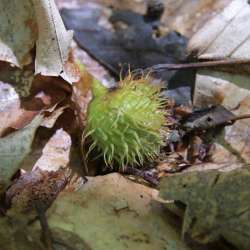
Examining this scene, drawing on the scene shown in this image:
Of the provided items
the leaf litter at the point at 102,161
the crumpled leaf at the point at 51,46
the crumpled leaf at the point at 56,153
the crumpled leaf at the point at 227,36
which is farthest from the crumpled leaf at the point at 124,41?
the crumpled leaf at the point at 56,153

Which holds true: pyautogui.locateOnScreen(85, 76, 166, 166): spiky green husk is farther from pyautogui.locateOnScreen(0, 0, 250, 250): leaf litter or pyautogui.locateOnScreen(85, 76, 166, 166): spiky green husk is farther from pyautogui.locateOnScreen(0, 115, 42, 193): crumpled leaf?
pyautogui.locateOnScreen(0, 115, 42, 193): crumpled leaf

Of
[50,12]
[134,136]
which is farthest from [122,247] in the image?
[50,12]

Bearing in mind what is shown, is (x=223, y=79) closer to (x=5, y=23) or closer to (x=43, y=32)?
(x=43, y=32)

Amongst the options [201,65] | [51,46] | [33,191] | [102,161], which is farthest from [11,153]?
[201,65]

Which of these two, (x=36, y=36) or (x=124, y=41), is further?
(x=124, y=41)

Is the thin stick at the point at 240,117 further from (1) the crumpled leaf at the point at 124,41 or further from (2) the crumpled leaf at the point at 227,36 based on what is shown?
(1) the crumpled leaf at the point at 124,41

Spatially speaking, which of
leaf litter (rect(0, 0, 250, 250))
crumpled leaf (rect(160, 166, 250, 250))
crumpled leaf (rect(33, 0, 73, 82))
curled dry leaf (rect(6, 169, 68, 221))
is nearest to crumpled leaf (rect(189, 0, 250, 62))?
leaf litter (rect(0, 0, 250, 250))

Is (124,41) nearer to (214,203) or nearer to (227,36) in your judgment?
(227,36)
